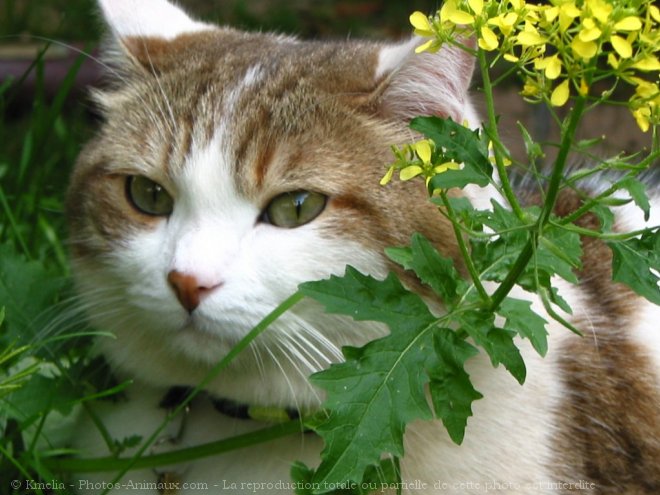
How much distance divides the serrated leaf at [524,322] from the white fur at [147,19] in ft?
3.16

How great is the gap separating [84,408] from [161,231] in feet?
1.53

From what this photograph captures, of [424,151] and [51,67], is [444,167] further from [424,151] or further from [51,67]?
[51,67]

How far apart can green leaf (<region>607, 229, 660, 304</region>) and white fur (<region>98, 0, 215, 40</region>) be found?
108cm

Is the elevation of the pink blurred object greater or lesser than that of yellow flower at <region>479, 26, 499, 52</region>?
greater

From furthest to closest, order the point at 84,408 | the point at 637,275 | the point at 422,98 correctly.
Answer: the point at 84,408 < the point at 422,98 < the point at 637,275

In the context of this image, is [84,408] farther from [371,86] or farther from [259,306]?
[371,86]

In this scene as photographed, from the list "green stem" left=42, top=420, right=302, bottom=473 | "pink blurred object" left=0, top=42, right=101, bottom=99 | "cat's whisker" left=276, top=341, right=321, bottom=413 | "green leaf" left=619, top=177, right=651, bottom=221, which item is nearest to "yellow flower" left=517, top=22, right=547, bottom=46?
"green leaf" left=619, top=177, right=651, bottom=221

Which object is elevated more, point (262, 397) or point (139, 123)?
point (139, 123)

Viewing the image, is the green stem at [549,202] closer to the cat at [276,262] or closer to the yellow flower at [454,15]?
the yellow flower at [454,15]

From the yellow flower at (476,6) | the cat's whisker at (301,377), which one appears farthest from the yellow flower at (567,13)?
the cat's whisker at (301,377)

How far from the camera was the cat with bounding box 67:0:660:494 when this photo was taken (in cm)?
170

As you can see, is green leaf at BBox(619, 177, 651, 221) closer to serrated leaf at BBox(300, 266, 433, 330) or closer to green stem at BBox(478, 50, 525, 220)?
green stem at BBox(478, 50, 525, 220)

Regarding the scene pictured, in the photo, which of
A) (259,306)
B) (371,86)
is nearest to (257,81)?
(371,86)

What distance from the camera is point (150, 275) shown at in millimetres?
1712
